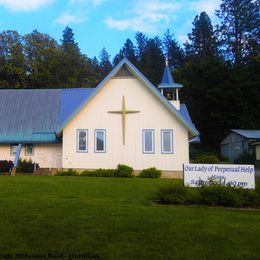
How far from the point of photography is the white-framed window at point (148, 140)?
89.8 ft

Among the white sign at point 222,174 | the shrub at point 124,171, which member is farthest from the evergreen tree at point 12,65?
the white sign at point 222,174

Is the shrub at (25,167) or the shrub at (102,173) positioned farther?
the shrub at (25,167)

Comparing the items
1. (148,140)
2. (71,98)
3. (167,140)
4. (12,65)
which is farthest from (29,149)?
(12,65)

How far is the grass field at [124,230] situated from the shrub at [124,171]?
44.8 ft

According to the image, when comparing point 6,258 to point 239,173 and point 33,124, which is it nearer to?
point 239,173

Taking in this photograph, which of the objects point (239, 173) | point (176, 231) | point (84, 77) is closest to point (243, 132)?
point (84, 77)

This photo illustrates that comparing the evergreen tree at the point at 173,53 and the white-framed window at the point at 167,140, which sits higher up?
the evergreen tree at the point at 173,53

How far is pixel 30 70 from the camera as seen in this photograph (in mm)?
55562

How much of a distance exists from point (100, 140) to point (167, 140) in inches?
180

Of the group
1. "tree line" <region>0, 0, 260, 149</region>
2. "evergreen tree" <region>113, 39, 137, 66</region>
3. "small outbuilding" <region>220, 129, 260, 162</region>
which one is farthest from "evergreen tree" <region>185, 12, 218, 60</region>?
"small outbuilding" <region>220, 129, 260, 162</region>

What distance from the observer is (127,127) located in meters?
27.7

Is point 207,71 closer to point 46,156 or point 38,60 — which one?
point 38,60

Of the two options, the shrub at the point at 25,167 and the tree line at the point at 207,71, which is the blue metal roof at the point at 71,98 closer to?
the shrub at the point at 25,167

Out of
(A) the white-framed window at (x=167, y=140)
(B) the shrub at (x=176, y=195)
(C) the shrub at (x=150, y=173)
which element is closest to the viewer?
(B) the shrub at (x=176, y=195)
